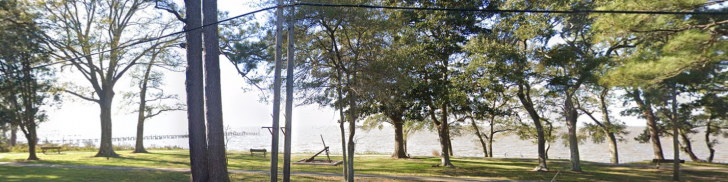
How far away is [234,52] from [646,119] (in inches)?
853

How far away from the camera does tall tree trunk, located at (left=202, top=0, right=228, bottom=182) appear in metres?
10.9

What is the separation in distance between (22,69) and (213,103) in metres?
12.6

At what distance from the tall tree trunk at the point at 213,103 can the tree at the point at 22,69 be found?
9.57 m

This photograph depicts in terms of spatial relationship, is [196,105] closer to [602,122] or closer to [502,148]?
[602,122]

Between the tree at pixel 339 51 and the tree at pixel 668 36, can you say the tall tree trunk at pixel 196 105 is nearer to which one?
the tree at pixel 339 51

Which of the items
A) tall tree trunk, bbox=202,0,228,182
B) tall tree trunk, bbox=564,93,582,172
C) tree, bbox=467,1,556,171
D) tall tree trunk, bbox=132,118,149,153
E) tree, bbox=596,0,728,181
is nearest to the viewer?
tree, bbox=596,0,728,181

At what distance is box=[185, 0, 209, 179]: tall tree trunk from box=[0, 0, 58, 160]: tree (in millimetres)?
9097

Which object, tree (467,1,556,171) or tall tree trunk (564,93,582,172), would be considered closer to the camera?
tree (467,1,556,171)

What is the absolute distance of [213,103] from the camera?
433 inches

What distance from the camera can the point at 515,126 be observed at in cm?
2986

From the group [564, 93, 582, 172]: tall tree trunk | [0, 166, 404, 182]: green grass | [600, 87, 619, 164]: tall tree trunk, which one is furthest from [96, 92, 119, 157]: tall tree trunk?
[600, 87, 619, 164]: tall tree trunk

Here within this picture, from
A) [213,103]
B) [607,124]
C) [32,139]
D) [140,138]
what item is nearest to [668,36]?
[213,103]

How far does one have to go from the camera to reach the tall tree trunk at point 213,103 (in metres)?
10.9

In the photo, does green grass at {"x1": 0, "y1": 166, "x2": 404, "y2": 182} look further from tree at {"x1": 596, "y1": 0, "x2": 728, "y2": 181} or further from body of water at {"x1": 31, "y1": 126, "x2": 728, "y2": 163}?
tree at {"x1": 596, "y1": 0, "x2": 728, "y2": 181}
